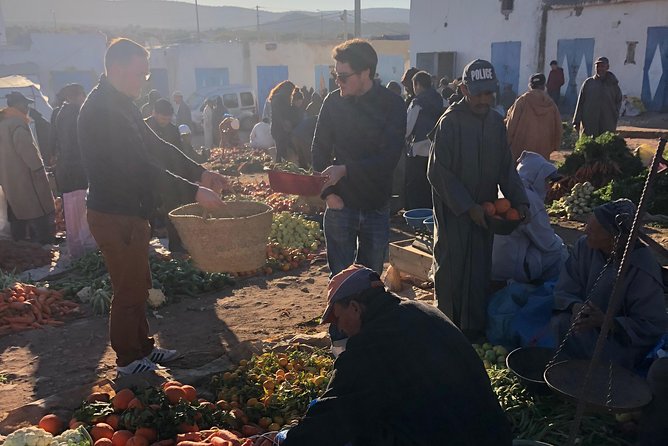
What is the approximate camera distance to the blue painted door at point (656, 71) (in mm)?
18422

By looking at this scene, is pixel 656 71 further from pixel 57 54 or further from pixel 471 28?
pixel 57 54

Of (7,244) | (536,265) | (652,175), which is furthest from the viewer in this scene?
(7,244)

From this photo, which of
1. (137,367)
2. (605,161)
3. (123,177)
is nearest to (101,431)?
(137,367)

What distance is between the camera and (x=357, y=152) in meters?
4.26

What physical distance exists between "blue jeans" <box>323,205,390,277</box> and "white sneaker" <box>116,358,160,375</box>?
4.68 ft

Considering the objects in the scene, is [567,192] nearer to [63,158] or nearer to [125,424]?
[63,158]

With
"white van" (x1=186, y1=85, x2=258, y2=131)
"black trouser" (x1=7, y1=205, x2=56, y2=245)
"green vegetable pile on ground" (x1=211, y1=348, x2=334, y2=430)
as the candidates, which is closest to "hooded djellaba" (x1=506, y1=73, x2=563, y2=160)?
"green vegetable pile on ground" (x1=211, y1=348, x2=334, y2=430)

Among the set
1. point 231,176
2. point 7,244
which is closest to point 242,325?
point 7,244

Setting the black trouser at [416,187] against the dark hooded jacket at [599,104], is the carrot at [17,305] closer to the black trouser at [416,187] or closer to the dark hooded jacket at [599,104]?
the black trouser at [416,187]

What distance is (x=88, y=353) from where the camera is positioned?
5.10 m

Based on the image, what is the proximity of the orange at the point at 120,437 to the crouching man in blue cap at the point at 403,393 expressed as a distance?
1275 millimetres

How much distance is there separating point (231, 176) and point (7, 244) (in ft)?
22.5

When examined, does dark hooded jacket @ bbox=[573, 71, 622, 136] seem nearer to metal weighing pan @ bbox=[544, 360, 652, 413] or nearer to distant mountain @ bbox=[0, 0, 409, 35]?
metal weighing pan @ bbox=[544, 360, 652, 413]

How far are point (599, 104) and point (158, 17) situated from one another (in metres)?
138
